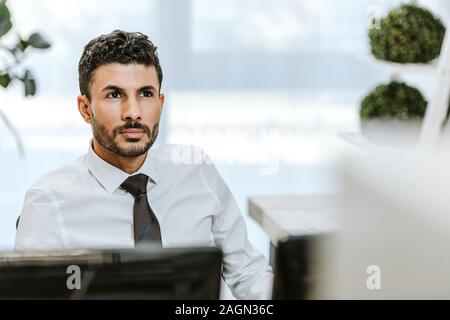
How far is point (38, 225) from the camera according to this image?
735 mm

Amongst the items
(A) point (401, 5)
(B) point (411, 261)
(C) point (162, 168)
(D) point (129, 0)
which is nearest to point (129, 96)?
(C) point (162, 168)

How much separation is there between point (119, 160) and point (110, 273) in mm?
151

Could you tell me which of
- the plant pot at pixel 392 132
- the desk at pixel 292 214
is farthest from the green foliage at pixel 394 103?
the desk at pixel 292 214

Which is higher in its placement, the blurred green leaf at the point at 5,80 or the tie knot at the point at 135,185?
the blurred green leaf at the point at 5,80

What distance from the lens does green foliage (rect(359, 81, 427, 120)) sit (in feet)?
2.87

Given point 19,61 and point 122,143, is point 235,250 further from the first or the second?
point 19,61

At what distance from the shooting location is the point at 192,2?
97 cm

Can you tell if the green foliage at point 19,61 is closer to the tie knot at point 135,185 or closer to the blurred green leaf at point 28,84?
the blurred green leaf at point 28,84

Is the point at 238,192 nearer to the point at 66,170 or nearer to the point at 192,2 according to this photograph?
the point at 66,170

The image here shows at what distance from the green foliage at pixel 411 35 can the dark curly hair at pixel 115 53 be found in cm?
34

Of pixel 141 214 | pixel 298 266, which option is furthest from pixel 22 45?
pixel 298 266

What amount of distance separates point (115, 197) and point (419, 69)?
0.45 meters

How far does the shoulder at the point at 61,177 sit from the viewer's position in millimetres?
751

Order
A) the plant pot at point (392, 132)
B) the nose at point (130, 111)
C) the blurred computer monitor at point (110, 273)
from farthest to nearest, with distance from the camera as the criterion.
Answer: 1. the plant pot at point (392, 132)
2. the nose at point (130, 111)
3. the blurred computer monitor at point (110, 273)
